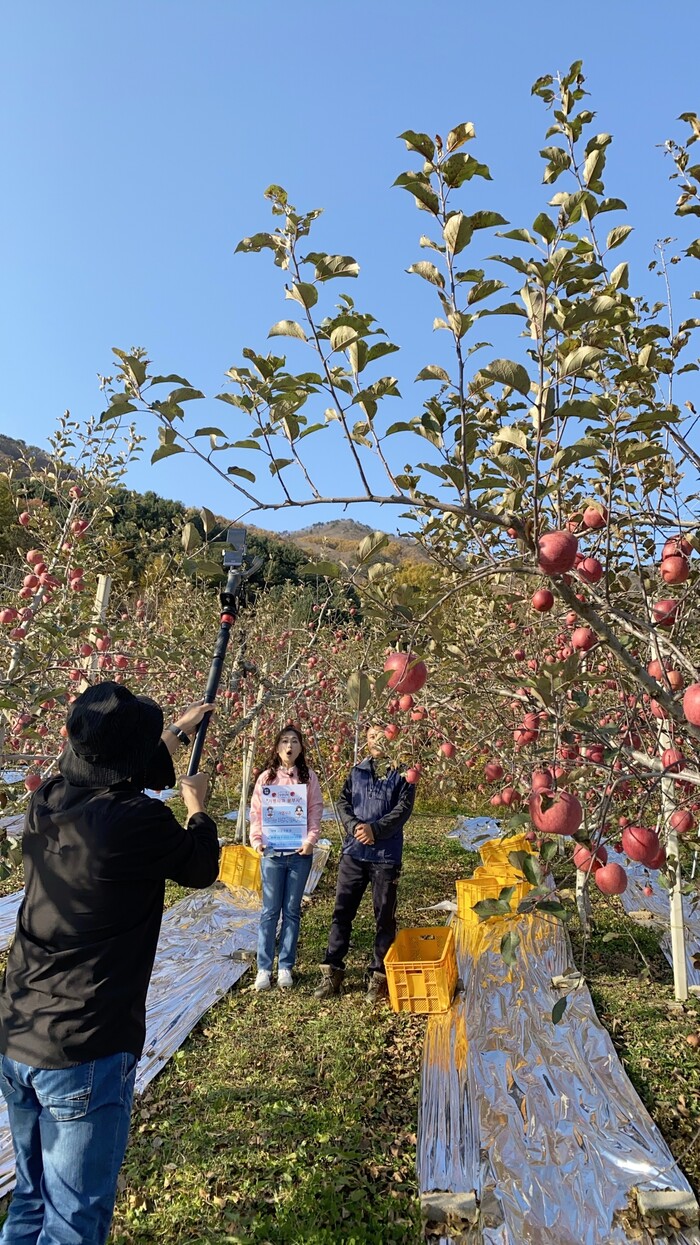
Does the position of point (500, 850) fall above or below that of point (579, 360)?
below

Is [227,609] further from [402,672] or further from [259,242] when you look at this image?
[259,242]

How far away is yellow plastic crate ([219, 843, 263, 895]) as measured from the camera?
20.2 feet

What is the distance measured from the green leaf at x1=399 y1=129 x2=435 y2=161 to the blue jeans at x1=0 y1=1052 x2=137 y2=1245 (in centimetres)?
185

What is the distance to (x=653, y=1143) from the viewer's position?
2738mm

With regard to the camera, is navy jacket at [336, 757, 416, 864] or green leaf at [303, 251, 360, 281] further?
navy jacket at [336, 757, 416, 864]

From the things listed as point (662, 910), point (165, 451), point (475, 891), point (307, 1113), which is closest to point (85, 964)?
point (165, 451)

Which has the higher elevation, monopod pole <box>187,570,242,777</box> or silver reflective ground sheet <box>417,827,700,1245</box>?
monopod pole <box>187,570,242,777</box>

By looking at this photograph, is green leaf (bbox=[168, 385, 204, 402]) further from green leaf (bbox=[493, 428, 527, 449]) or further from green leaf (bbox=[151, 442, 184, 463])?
green leaf (bbox=[493, 428, 527, 449])

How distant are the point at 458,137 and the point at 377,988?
159 inches

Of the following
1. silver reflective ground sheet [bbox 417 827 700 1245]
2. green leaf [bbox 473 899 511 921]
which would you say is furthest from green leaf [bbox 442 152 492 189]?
silver reflective ground sheet [bbox 417 827 700 1245]

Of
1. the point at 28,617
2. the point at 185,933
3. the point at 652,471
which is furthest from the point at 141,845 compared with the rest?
the point at 185,933

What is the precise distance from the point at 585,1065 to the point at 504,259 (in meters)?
3.28

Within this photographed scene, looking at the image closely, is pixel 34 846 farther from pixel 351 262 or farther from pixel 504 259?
pixel 504 259

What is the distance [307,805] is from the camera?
4453mm
